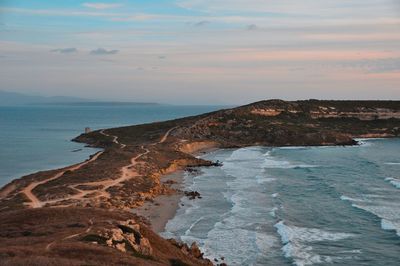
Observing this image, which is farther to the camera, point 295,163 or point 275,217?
point 295,163

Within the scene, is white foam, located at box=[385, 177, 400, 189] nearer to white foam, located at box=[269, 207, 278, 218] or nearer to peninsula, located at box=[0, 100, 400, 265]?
white foam, located at box=[269, 207, 278, 218]

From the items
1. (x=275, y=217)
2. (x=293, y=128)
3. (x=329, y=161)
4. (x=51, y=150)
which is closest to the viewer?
(x=275, y=217)

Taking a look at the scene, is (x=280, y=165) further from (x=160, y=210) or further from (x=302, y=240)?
(x=302, y=240)

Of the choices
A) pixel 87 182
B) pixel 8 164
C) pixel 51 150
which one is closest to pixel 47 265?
pixel 87 182

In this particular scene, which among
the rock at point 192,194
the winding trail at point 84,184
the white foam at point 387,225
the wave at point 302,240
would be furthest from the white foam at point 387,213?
the winding trail at point 84,184

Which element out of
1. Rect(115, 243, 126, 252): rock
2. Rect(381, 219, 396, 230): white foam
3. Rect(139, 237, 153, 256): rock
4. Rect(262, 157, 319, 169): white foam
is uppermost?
Rect(115, 243, 126, 252): rock

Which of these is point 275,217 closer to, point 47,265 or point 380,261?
point 380,261

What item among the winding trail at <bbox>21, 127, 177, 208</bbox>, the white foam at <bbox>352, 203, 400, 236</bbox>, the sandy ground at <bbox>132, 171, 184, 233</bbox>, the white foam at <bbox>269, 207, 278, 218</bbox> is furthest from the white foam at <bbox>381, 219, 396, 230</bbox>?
the winding trail at <bbox>21, 127, 177, 208</bbox>

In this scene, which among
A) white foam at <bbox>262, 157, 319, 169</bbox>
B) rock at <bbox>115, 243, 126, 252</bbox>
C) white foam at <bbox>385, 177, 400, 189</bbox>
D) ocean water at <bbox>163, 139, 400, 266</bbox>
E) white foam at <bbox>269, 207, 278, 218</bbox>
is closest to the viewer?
rock at <bbox>115, 243, 126, 252</bbox>
